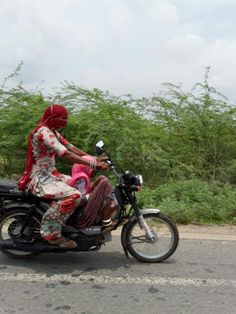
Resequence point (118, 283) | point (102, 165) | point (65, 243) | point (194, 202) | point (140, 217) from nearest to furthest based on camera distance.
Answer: point (118, 283)
point (102, 165)
point (65, 243)
point (140, 217)
point (194, 202)

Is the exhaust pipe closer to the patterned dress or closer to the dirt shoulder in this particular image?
the patterned dress

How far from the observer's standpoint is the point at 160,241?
463 cm

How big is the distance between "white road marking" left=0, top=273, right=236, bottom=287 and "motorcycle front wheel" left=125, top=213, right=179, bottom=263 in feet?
1.50

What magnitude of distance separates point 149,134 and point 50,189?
17.5 ft

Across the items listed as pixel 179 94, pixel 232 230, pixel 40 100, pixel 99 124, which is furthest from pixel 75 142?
pixel 232 230

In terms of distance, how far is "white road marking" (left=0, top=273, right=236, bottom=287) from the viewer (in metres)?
3.98

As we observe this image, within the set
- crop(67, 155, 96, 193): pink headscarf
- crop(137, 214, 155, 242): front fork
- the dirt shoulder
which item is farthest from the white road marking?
the dirt shoulder

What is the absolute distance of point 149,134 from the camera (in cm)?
928

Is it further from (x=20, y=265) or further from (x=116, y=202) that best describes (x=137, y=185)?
(x=20, y=265)

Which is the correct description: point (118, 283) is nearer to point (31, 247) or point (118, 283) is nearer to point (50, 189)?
point (31, 247)

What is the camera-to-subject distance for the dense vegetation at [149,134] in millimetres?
8594

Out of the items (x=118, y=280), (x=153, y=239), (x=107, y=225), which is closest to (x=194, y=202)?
(x=153, y=239)

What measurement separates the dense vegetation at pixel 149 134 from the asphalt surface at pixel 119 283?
294cm

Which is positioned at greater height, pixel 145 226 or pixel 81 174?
pixel 81 174
